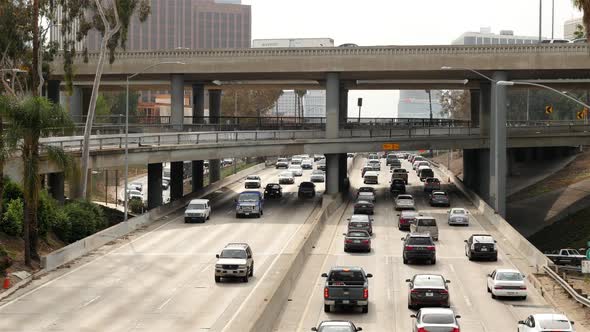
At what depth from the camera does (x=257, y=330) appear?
29.9m

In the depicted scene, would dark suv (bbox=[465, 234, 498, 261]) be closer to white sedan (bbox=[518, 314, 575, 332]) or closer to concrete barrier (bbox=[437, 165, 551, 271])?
concrete barrier (bbox=[437, 165, 551, 271])

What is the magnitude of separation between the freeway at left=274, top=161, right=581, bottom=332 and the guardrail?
116 cm

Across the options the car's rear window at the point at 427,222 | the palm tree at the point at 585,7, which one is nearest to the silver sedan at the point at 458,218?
the car's rear window at the point at 427,222

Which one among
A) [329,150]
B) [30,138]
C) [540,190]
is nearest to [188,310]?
[30,138]

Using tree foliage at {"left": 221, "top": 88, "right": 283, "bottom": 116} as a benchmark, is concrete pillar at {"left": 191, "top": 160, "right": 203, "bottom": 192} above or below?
below

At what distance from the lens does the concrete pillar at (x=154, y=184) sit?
270 ft

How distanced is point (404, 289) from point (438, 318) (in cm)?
1303

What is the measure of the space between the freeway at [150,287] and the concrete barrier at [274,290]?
20.7 inches

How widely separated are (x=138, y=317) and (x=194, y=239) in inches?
936

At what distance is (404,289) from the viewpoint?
4256 cm

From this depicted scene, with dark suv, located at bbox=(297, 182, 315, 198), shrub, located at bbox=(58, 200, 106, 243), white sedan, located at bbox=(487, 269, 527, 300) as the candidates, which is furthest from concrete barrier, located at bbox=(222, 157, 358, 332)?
dark suv, located at bbox=(297, 182, 315, 198)

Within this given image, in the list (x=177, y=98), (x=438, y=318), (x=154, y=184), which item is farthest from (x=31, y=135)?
(x=177, y=98)

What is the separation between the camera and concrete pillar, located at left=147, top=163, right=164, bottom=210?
82.4 m

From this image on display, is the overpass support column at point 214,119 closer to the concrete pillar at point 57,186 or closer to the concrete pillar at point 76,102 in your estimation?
the concrete pillar at point 76,102
